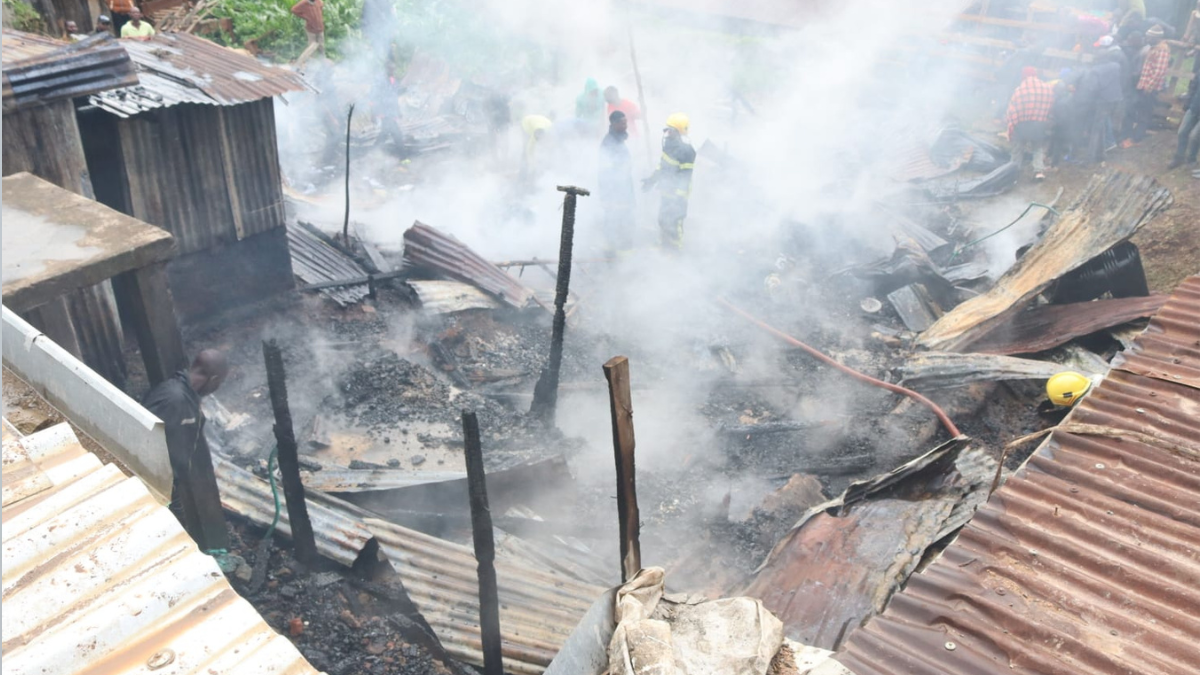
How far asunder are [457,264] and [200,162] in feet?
10.5

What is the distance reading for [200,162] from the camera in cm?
849

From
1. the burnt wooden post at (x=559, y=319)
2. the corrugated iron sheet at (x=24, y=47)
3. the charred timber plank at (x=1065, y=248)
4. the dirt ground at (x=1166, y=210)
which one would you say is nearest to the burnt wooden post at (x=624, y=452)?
the burnt wooden post at (x=559, y=319)

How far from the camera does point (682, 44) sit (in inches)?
812

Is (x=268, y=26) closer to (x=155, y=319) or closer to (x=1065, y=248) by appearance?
(x=155, y=319)

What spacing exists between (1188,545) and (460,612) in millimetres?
4256

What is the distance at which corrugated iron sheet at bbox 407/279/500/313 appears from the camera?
9.49m

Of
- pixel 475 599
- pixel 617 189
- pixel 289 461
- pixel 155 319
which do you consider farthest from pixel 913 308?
pixel 155 319

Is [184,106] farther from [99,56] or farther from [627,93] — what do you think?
[627,93]

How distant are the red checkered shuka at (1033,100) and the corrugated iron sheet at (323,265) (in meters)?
12.5

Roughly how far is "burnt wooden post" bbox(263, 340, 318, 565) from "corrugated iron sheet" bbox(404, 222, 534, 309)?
14.7 ft

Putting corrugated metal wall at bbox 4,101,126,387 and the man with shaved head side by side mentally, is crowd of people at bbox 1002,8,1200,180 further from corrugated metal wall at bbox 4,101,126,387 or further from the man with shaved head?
corrugated metal wall at bbox 4,101,126,387

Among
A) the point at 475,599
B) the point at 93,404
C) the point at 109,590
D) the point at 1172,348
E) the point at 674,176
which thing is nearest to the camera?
the point at 109,590

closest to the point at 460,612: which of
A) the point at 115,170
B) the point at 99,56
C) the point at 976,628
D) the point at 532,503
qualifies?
the point at 532,503

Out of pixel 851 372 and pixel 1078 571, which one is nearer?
pixel 1078 571
